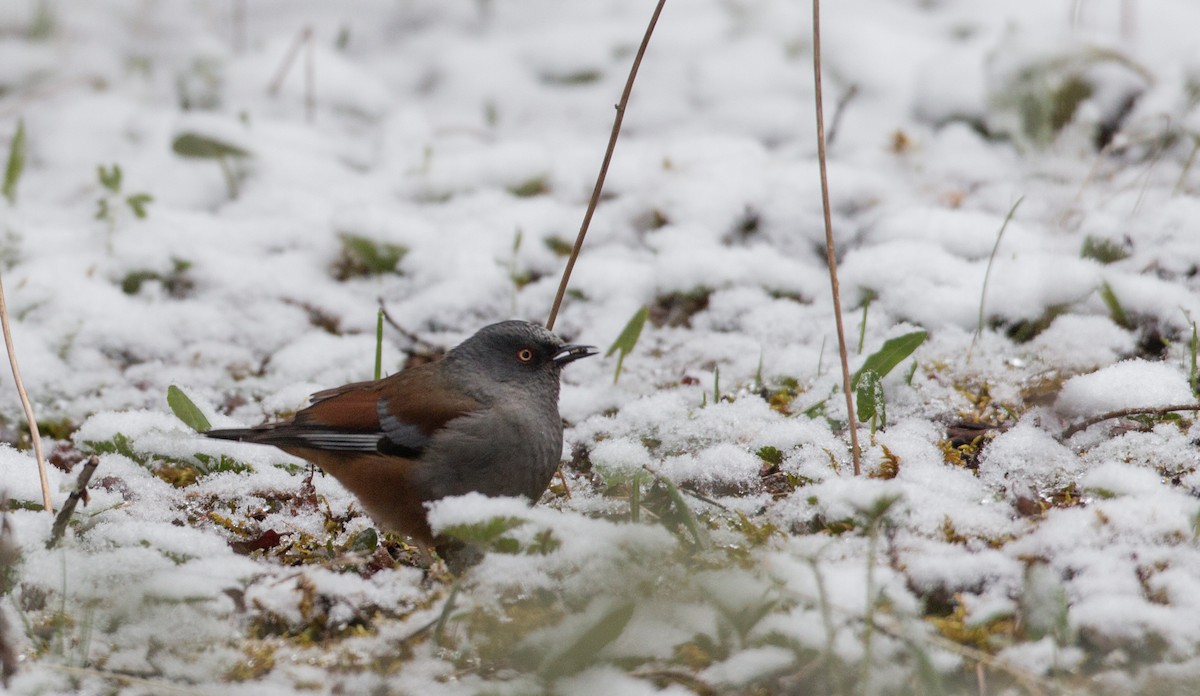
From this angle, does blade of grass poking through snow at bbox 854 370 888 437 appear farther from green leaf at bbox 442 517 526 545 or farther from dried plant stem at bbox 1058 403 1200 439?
green leaf at bbox 442 517 526 545

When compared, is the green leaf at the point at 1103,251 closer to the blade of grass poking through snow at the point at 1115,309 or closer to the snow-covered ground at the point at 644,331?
the snow-covered ground at the point at 644,331

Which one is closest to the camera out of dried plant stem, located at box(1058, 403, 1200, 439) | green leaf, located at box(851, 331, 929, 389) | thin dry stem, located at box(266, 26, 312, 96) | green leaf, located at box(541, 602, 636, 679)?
green leaf, located at box(541, 602, 636, 679)

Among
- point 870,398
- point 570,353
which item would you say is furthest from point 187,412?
point 870,398

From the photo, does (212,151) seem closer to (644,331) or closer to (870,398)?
(644,331)

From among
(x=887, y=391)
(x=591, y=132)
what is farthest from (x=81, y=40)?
(x=887, y=391)

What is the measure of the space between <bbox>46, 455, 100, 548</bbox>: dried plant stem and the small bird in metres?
0.68

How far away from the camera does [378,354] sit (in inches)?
179

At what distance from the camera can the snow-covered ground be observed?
291 centimetres

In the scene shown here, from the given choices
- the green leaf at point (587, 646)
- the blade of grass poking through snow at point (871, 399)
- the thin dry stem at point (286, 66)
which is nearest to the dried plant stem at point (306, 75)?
the thin dry stem at point (286, 66)

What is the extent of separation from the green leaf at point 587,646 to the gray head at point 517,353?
1.74m

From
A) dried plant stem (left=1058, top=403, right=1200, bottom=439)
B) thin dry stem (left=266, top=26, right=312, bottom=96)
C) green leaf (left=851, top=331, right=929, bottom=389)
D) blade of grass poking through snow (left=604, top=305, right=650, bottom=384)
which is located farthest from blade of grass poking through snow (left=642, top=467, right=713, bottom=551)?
thin dry stem (left=266, top=26, right=312, bottom=96)

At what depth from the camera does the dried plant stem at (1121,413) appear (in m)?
3.74

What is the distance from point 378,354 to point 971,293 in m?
2.49

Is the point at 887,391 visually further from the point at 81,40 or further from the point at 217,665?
the point at 81,40
